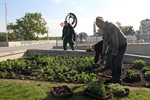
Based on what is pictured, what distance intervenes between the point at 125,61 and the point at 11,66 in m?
4.70

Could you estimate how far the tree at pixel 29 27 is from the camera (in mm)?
63469

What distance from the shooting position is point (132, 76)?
7949 mm

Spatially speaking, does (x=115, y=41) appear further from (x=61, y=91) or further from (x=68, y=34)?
(x=68, y=34)

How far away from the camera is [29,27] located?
209ft

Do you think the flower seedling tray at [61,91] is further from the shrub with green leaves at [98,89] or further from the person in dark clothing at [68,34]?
the person in dark clothing at [68,34]

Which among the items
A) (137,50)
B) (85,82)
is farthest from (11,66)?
(137,50)

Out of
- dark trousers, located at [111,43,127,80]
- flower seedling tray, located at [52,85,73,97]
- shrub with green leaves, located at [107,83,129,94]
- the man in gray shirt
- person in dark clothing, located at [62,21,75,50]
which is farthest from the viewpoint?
person in dark clothing, located at [62,21,75,50]

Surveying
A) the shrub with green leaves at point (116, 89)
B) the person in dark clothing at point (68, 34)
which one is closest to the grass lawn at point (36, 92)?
the shrub with green leaves at point (116, 89)

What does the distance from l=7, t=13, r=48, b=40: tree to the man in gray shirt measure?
56.9 metres

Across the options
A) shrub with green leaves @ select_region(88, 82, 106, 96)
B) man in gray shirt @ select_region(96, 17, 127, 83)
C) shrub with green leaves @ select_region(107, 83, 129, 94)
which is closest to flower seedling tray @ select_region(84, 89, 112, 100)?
shrub with green leaves @ select_region(88, 82, 106, 96)

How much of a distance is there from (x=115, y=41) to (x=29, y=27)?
57.7 meters

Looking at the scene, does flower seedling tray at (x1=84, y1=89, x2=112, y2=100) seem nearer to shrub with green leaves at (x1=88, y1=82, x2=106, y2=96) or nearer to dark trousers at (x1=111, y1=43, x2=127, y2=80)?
shrub with green leaves at (x1=88, y1=82, x2=106, y2=96)

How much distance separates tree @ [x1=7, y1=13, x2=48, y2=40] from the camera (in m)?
63.5

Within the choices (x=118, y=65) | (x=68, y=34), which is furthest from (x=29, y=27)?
(x=118, y=65)
